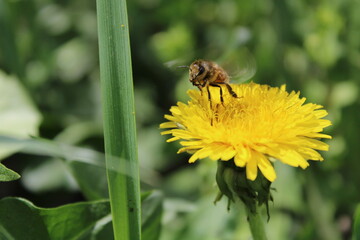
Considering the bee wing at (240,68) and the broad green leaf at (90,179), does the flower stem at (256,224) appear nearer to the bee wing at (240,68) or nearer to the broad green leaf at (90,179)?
the bee wing at (240,68)

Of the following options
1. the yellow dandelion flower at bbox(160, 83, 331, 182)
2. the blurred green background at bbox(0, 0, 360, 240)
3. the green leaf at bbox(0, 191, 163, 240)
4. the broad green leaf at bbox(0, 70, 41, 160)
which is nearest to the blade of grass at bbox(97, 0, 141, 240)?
the yellow dandelion flower at bbox(160, 83, 331, 182)

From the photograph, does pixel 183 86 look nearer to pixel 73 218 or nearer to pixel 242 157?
pixel 73 218

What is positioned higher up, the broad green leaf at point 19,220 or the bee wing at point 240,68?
the bee wing at point 240,68

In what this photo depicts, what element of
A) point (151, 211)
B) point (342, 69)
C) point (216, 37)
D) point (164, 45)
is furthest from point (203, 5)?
point (151, 211)

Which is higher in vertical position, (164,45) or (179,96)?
(164,45)

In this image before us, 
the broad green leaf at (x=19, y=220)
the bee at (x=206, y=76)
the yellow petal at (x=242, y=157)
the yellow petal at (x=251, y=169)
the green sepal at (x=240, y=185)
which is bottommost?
the broad green leaf at (x=19, y=220)

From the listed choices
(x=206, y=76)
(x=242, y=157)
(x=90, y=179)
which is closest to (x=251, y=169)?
(x=242, y=157)

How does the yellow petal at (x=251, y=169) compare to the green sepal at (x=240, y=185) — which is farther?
the green sepal at (x=240, y=185)

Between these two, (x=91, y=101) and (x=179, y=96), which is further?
(x=91, y=101)

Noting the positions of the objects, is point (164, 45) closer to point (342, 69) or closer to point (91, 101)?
point (91, 101)

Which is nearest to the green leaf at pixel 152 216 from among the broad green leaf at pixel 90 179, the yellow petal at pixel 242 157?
the broad green leaf at pixel 90 179
